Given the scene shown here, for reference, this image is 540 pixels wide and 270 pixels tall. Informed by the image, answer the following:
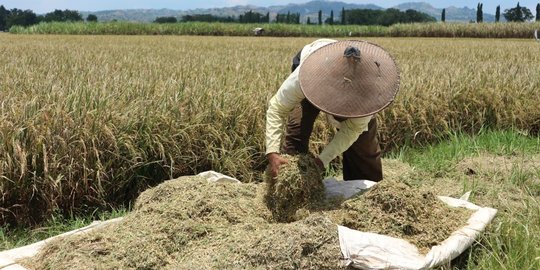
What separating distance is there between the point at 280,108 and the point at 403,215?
2.90 ft

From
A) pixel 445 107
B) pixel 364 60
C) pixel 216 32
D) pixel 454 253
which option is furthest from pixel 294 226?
pixel 216 32

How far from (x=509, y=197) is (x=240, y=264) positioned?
1926 mm

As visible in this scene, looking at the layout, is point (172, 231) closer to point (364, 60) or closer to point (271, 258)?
point (271, 258)

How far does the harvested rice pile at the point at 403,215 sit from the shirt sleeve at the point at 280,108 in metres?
0.50

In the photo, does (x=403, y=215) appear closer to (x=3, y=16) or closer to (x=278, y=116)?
(x=278, y=116)

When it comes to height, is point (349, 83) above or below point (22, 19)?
below

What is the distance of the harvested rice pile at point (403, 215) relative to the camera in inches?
95.3

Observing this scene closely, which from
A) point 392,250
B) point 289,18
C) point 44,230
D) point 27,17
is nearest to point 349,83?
point 392,250

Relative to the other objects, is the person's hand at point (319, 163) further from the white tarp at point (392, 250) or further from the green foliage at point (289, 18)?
the green foliage at point (289, 18)

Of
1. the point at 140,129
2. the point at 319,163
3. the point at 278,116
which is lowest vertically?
the point at 319,163

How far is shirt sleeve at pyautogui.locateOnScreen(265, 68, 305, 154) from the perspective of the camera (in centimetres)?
283

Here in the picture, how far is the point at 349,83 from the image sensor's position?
2.52 metres

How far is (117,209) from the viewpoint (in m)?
3.38

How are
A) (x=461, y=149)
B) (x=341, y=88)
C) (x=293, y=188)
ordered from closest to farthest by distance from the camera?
(x=341, y=88), (x=293, y=188), (x=461, y=149)
